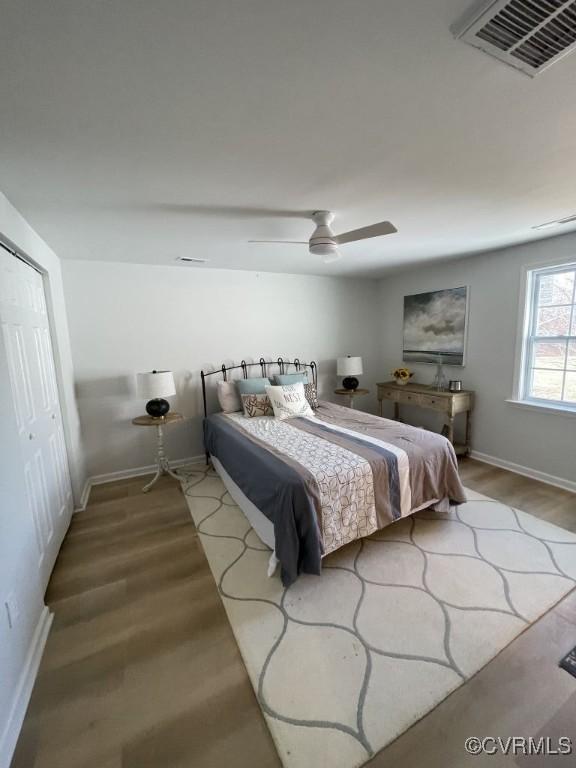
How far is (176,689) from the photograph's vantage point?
140 cm

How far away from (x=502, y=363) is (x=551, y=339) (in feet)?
1.58

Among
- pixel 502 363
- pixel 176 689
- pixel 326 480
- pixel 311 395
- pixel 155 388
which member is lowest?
pixel 176 689

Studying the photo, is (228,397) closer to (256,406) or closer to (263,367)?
(256,406)

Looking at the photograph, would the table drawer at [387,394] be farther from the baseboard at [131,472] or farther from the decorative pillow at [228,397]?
the baseboard at [131,472]

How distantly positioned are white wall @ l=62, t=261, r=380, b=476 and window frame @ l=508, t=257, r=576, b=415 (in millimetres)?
2274

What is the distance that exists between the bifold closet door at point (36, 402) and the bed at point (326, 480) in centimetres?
132

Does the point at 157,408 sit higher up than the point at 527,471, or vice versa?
the point at 157,408

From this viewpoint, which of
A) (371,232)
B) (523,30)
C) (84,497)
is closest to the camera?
(523,30)

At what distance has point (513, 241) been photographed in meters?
3.08

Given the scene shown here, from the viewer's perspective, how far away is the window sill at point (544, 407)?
2.95 metres

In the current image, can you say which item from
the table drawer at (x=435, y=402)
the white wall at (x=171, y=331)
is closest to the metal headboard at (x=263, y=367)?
the white wall at (x=171, y=331)

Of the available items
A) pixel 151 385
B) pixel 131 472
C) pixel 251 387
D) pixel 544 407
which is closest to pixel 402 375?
pixel 544 407

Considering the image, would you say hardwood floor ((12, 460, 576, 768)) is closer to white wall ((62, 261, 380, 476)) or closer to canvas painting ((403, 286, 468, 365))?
white wall ((62, 261, 380, 476))

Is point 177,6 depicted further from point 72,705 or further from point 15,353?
point 72,705
